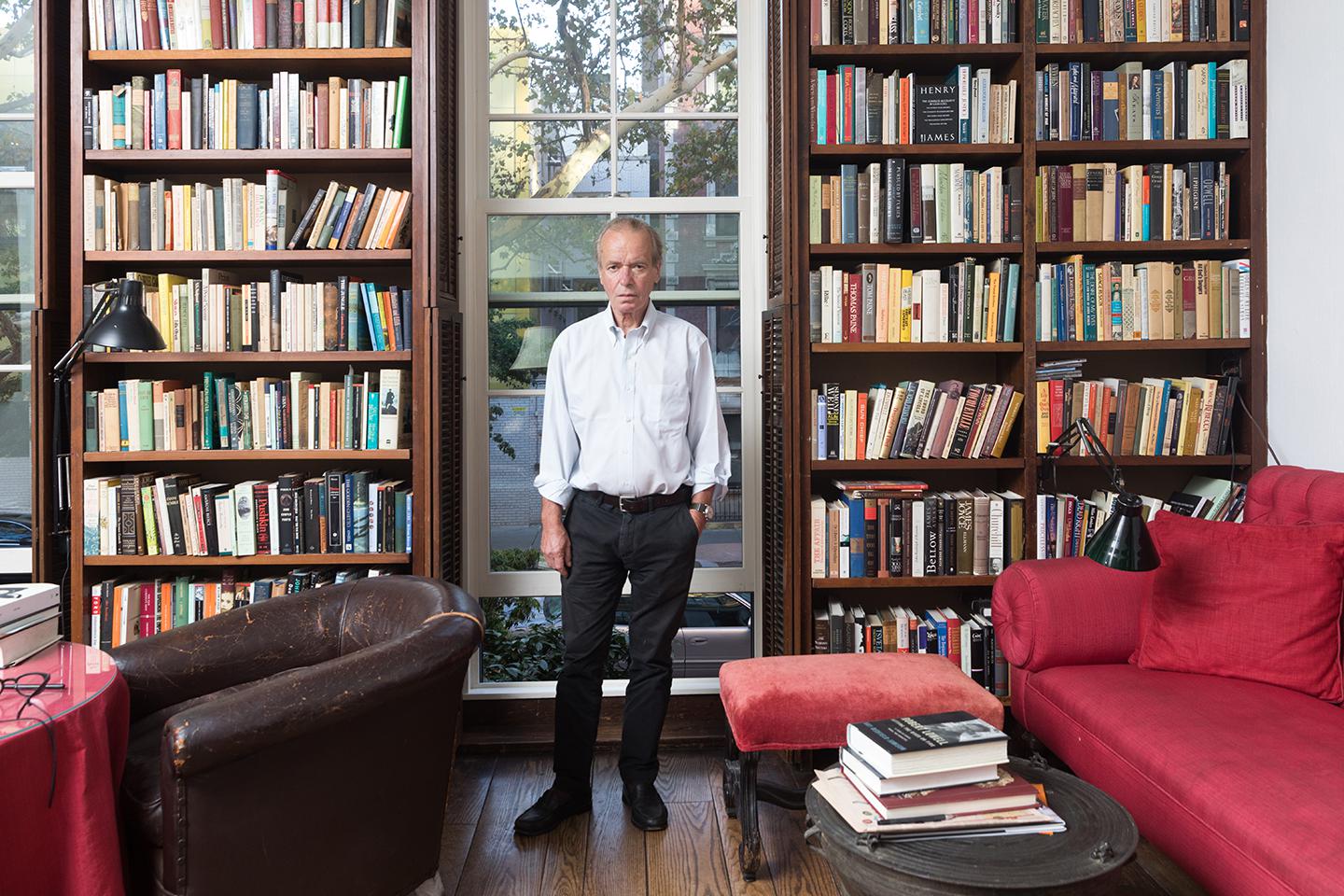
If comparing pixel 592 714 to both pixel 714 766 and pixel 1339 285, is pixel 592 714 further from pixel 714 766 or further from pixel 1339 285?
pixel 1339 285

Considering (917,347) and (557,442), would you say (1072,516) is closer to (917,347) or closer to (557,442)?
(917,347)

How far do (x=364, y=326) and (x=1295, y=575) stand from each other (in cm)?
268

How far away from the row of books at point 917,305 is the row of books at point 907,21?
27.7 inches

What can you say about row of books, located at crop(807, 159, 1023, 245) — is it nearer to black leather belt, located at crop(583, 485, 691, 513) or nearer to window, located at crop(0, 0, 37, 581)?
black leather belt, located at crop(583, 485, 691, 513)

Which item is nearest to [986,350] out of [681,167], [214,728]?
[681,167]

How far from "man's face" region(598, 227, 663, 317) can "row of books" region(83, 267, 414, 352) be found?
2.40 feet

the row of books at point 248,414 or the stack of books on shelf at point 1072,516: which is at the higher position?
the row of books at point 248,414

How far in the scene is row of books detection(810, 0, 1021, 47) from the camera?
3150 mm

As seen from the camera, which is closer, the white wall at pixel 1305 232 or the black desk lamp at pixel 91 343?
the black desk lamp at pixel 91 343

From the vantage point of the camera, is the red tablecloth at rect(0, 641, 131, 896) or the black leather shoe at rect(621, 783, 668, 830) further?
the black leather shoe at rect(621, 783, 668, 830)

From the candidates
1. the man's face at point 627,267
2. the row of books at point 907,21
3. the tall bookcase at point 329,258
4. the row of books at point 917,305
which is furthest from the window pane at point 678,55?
the man's face at point 627,267

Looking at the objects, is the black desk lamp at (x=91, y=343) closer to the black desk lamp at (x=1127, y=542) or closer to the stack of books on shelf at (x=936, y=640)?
the stack of books on shelf at (x=936, y=640)

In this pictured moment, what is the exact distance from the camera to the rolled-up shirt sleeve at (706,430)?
287 centimetres

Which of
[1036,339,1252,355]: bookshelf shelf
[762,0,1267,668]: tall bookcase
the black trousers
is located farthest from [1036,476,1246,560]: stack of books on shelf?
the black trousers
